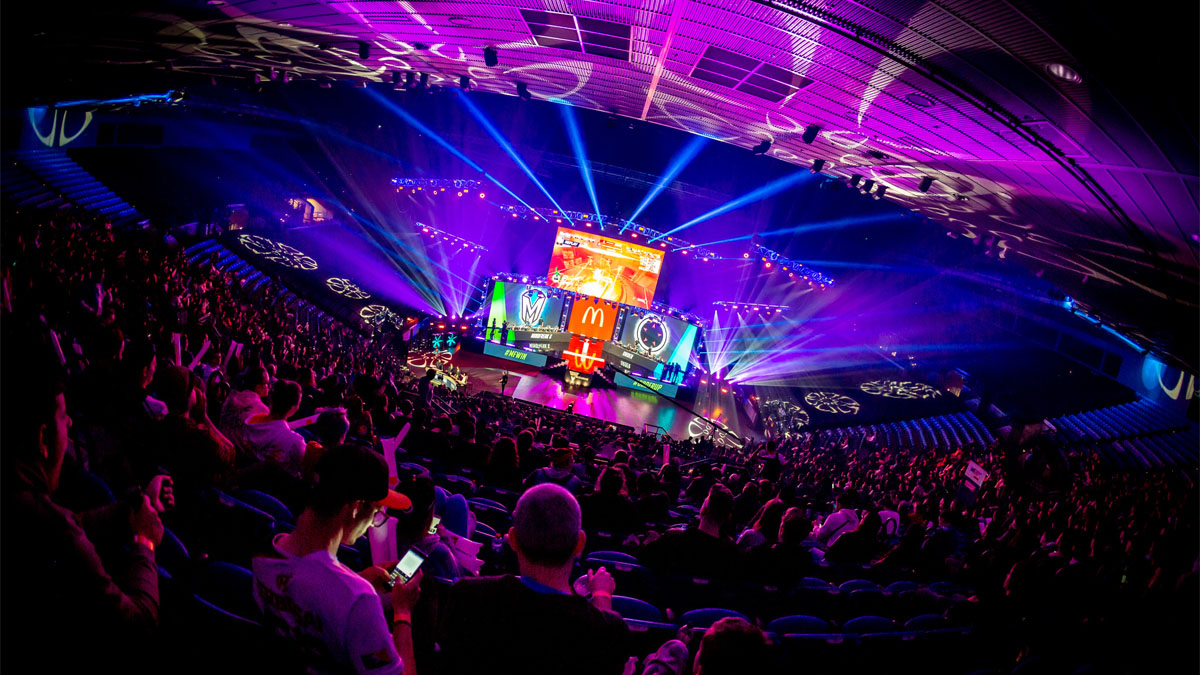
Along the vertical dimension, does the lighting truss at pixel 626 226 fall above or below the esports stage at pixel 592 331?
above

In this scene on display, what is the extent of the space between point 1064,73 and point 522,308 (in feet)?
75.8

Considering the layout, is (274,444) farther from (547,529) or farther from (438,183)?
(438,183)

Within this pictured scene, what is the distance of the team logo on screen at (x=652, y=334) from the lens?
26047 mm

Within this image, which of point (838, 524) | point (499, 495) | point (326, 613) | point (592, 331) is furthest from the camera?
point (592, 331)

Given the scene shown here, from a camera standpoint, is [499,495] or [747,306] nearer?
[499,495]

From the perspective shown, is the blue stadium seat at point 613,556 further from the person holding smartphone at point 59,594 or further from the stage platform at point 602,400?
the stage platform at point 602,400

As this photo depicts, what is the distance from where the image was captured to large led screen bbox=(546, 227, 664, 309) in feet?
86.8

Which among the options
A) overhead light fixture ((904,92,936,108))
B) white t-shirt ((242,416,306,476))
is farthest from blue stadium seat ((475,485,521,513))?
overhead light fixture ((904,92,936,108))

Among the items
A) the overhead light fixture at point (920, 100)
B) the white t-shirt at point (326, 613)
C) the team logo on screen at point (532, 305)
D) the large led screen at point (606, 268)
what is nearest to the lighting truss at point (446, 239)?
the team logo on screen at point (532, 305)

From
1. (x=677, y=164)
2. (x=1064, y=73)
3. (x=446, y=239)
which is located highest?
(x=677, y=164)

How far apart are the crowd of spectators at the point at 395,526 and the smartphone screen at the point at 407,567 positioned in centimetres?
5

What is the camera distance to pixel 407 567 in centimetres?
188

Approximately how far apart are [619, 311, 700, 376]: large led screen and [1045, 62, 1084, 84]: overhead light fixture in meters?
21.1

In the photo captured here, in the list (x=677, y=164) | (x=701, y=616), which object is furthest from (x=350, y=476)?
(x=677, y=164)
